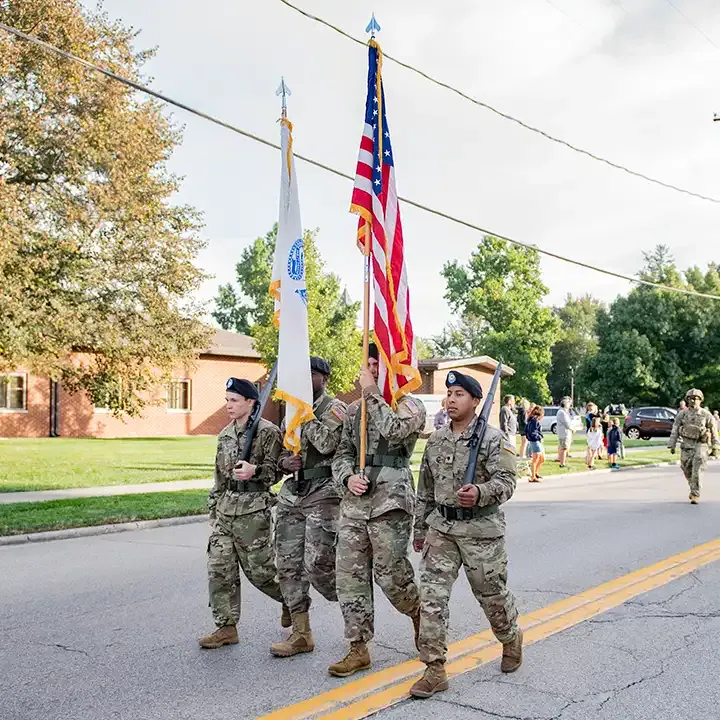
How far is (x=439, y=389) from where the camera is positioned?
139ft

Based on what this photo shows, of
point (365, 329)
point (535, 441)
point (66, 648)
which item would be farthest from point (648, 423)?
point (66, 648)

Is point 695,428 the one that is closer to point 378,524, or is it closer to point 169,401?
point 378,524

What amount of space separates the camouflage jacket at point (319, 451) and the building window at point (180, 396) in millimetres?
34311

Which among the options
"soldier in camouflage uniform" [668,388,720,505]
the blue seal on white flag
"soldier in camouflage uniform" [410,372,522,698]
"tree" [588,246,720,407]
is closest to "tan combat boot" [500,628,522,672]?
"soldier in camouflage uniform" [410,372,522,698]

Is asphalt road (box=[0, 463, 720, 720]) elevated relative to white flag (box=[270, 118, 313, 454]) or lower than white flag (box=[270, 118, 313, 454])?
lower

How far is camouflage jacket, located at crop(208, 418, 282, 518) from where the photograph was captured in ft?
18.7

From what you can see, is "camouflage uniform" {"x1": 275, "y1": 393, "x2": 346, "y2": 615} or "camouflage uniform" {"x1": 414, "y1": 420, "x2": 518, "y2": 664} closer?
"camouflage uniform" {"x1": 414, "y1": 420, "x2": 518, "y2": 664}

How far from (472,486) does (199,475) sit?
13886mm

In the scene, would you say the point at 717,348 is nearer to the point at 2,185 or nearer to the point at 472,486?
the point at 2,185

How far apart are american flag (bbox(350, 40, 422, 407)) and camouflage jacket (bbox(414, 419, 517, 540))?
21.2 inches

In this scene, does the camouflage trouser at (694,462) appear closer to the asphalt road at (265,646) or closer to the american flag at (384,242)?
the asphalt road at (265,646)

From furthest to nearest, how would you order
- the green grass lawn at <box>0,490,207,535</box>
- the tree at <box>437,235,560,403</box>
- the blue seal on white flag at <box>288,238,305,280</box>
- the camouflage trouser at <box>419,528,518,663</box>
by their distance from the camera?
the tree at <box>437,235,560,403</box> → the green grass lawn at <box>0,490,207,535</box> → the blue seal on white flag at <box>288,238,305,280</box> → the camouflage trouser at <box>419,528,518,663</box>

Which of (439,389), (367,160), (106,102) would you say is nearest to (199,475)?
(106,102)

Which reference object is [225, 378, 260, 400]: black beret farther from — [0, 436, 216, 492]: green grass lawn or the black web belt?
[0, 436, 216, 492]: green grass lawn
